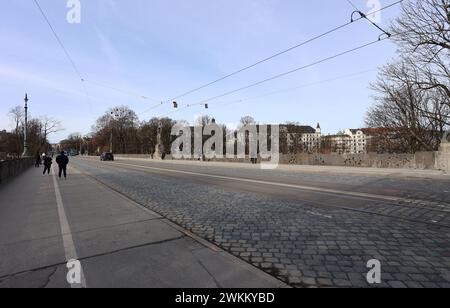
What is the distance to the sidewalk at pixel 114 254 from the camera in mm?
4211

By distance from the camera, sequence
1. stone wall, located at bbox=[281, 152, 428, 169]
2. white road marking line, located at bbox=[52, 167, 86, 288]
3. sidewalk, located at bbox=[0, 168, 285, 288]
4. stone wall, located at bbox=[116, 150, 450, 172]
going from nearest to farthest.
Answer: sidewalk, located at bbox=[0, 168, 285, 288] < white road marking line, located at bbox=[52, 167, 86, 288] < stone wall, located at bbox=[116, 150, 450, 172] < stone wall, located at bbox=[281, 152, 428, 169]

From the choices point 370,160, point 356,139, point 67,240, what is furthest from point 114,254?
point 356,139

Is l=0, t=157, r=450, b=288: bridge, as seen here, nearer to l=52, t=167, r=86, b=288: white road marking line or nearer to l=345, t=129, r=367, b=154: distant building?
l=52, t=167, r=86, b=288: white road marking line

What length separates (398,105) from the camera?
135ft

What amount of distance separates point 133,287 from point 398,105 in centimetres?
4385

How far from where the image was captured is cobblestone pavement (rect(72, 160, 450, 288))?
430cm

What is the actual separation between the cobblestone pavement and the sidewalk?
0.46 metres

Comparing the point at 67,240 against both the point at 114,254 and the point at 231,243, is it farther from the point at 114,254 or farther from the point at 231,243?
the point at 231,243

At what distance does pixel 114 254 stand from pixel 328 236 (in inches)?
142

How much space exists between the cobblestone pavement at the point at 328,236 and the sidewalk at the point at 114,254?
18.1 inches

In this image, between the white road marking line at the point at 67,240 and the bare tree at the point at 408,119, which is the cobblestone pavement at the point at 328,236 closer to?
the white road marking line at the point at 67,240

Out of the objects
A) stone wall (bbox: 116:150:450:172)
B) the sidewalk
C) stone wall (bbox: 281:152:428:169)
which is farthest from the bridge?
stone wall (bbox: 281:152:428:169)

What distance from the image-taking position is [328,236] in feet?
19.8
